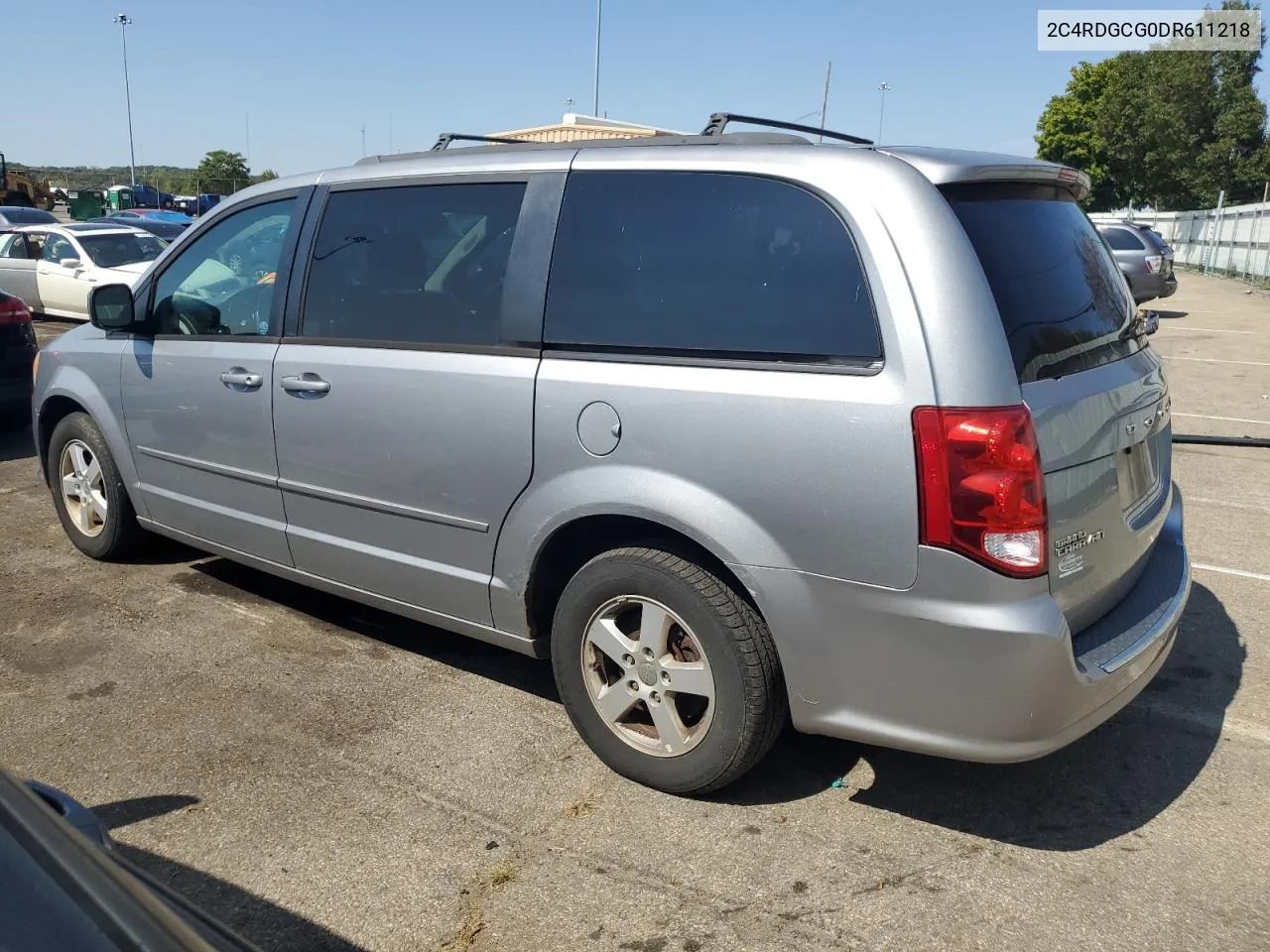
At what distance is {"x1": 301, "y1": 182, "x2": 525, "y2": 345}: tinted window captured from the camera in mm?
3660

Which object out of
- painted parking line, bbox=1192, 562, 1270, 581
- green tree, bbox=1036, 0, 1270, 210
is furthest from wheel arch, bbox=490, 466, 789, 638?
green tree, bbox=1036, 0, 1270, 210

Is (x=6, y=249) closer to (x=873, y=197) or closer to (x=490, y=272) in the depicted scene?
(x=490, y=272)

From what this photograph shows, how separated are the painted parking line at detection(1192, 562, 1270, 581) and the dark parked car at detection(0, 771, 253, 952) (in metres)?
5.28

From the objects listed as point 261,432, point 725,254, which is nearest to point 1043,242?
point 725,254

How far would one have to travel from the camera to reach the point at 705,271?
3143 millimetres

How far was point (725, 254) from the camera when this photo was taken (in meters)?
3.11

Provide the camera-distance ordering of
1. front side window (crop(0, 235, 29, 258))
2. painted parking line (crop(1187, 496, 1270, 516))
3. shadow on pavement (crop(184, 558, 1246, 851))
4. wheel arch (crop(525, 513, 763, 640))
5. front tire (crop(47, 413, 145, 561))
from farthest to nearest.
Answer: front side window (crop(0, 235, 29, 258)) → painted parking line (crop(1187, 496, 1270, 516)) → front tire (crop(47, 413, 145, 561)) → shadow on pavement (crop(184, 558, 1246, 851)) → wheel arch (crop(525, 513, 763, 640))

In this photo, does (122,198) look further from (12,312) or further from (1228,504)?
(1228,504)

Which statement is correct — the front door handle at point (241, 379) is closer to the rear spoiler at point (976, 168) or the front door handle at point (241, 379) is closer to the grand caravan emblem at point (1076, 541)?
the rear spoiler at point (976, 168)

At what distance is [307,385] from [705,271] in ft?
5.60

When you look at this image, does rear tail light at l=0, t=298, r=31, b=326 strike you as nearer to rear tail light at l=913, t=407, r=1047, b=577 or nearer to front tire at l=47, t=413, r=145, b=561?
front tire at l=47, t=413, r=145, b=561

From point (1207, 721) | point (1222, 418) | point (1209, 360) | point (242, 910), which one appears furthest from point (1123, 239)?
point (242, 910)

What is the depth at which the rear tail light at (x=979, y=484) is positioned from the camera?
2.68 meters

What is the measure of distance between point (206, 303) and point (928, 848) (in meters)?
3.59
